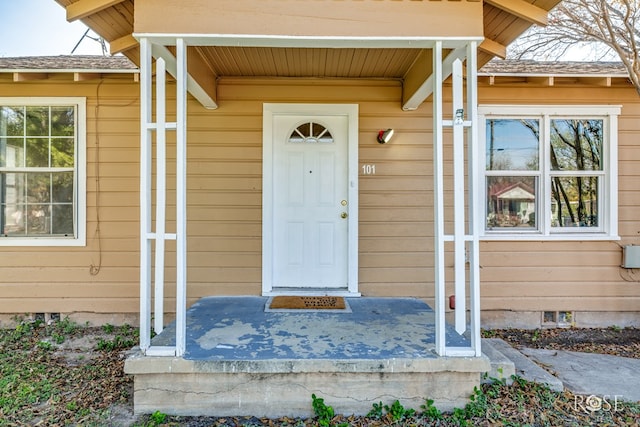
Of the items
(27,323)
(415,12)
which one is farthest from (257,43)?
(27,323)

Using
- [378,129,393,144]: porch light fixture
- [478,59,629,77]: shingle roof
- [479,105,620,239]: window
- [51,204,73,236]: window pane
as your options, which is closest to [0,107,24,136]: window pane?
[51,204,73,236]: window pane

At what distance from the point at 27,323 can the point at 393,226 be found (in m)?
4.09

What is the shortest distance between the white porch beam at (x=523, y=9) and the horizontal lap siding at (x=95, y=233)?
359cm

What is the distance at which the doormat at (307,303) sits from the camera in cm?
371

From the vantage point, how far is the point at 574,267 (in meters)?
4.31

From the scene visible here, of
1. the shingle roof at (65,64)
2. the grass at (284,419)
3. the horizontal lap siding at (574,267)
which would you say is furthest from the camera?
the horizontal lap siding at (574,267)

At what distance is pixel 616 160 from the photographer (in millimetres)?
4273

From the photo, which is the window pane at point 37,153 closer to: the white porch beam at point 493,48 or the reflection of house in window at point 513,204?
the white porch beam at point 493,48

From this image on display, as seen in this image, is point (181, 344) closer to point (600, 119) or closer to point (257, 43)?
point (257, 43)

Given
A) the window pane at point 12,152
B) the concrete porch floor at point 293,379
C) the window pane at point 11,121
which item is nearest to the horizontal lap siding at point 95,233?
the window pane at point 11,121

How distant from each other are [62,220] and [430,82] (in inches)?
161

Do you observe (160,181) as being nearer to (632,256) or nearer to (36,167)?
(36,167)

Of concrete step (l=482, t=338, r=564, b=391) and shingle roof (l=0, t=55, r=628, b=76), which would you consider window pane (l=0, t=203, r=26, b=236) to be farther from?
concrete step (l=482, t=338, r=564, b=391)

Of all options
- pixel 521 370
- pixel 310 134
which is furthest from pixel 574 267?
pixel 310 134
